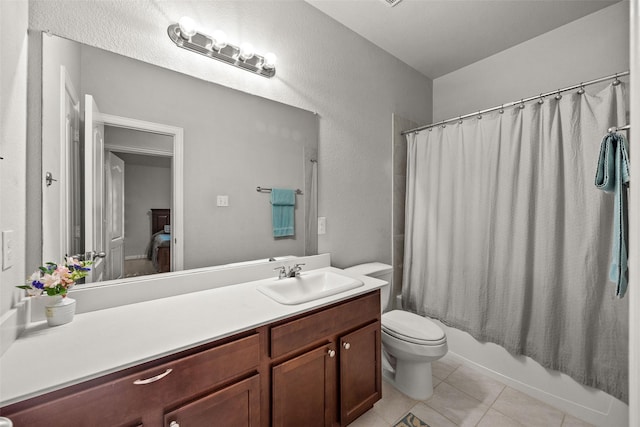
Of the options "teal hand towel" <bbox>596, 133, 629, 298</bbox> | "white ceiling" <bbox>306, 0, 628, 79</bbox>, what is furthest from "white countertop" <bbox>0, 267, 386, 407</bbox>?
"white ceiling" <bbox>306, 0, 628, 79</bbox>

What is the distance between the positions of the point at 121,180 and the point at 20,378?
805mm

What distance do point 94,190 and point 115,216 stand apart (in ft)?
0.45

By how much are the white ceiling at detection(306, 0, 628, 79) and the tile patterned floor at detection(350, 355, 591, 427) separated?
2.63 metres

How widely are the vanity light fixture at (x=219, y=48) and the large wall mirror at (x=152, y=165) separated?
155 millimetres

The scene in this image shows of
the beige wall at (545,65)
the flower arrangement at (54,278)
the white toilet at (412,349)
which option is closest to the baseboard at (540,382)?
the white toilet at (412,349)

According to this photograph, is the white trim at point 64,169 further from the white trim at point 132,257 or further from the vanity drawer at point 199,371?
the vanity drawer at point 199,371

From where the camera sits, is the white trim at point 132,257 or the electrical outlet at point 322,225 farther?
the electrical outlet at point 322,225

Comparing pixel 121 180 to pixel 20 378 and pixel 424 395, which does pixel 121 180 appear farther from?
pixel 424 395

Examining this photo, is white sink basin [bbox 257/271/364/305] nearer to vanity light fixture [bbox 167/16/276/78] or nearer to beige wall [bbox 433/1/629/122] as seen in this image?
vanity light fixture [bbox 167/16/276/78]

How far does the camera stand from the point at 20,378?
0.71m

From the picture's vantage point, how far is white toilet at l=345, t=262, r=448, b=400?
65.9 inches

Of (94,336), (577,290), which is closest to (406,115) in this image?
(577,290)

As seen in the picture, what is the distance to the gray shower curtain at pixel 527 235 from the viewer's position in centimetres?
157

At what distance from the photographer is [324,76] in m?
1.99
